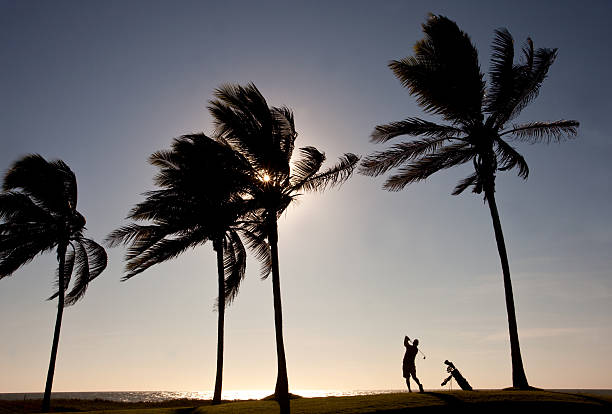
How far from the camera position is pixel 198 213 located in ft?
74.0

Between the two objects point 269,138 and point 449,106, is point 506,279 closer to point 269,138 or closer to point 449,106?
point 449,106

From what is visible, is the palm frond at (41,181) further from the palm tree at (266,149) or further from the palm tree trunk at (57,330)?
the palm tree at (266,149)

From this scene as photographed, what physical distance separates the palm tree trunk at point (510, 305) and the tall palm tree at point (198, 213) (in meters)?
9.73

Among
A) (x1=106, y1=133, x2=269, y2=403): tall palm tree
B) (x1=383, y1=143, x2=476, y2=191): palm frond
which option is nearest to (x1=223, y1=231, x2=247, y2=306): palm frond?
(x1=106, y1=133, x2=269, y2=403): tall palm tree

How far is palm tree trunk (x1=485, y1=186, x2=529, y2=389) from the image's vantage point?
1852cm

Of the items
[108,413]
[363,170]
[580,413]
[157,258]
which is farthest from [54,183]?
[580,413]

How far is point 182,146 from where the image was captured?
23.1 metres

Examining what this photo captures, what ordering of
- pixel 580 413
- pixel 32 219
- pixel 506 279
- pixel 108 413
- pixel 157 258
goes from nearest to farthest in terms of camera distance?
pixel 580 413 < pixel 108 413 < pixel 506 279 < pixel 157 258 < pixel 32 219

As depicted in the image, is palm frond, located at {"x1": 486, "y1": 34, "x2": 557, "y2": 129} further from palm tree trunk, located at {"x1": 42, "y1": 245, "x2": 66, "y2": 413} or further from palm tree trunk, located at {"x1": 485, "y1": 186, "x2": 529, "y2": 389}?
palm tree trunk, located at {"x1": 42, "y1": 245, "x2": 66, "y2": 413}

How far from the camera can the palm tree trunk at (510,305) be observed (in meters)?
18.5

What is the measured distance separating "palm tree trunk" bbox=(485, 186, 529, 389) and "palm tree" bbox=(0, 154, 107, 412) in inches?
798

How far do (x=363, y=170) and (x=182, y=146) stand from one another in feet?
26.4

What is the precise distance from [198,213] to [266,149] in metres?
5.51

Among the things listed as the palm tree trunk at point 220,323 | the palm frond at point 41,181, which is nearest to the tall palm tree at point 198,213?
the palm tree trunk at point 220,323
